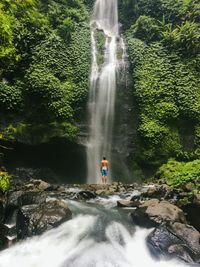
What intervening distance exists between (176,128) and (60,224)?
429 inches

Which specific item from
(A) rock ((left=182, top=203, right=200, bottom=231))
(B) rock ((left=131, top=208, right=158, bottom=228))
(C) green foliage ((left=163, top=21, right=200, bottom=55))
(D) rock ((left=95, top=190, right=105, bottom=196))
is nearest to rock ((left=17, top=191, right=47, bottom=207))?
(B) rock ((left=131, top=208, right=158, bottom=228))

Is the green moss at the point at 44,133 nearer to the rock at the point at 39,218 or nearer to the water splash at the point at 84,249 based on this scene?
the rock at the point at 39,218

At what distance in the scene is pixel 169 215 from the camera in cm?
750

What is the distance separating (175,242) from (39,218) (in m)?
3.17

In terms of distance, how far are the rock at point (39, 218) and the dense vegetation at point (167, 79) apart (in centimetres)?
886

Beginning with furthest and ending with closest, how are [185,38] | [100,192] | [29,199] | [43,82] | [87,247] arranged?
[185,38] → [43,82] → [100,192] → [29,199] → [87,247]

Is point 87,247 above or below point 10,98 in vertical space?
below

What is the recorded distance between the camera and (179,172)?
45.0ft

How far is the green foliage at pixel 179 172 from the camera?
38.7 feet

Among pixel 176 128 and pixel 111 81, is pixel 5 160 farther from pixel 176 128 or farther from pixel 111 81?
pixel 176 128

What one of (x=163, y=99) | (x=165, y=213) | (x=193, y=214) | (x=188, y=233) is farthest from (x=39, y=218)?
(x=163, y=99)

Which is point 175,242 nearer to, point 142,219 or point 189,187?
point 142,219

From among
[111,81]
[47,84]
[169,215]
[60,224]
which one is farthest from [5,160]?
[169,215]

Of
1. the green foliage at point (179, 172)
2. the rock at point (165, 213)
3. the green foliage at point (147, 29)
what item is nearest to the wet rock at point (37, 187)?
the green foliage at point (179, 172)
